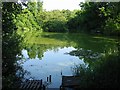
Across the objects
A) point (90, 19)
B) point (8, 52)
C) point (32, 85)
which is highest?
point (90, 19)

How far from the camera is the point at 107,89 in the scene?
6930 mm

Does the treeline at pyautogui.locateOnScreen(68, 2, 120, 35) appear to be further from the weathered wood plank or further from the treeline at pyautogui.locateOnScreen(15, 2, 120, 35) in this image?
the weathered wood plank

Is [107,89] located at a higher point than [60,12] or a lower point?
lower

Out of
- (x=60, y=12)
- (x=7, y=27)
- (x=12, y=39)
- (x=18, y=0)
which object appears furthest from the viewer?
(x=60, y=12)

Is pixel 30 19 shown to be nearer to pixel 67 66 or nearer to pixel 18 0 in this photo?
pixel 67 66

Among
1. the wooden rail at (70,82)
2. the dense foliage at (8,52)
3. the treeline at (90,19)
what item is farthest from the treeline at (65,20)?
the dense foliage at (8,52)

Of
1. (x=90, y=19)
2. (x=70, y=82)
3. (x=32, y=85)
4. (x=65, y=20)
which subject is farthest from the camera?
(x=65, y=20)

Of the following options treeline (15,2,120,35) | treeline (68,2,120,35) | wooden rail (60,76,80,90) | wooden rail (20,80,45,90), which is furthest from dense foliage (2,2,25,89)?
treeline (68,2,120,35)

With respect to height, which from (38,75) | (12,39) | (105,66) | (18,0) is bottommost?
(38,75)

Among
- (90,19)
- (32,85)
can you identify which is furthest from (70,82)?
(90,19)

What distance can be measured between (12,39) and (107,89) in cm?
260

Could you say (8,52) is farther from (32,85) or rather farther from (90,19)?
(90,19)

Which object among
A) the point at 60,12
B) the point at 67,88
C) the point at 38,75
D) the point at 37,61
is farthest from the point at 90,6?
the point at 67,88

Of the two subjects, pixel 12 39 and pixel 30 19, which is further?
pixel 30 19
